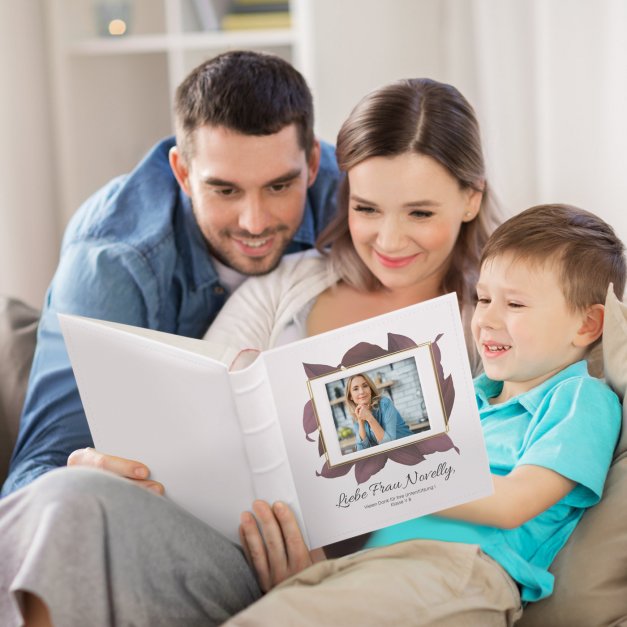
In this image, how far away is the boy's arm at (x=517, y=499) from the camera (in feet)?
3.86

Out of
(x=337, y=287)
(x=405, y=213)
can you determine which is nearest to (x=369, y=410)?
(x=405, y=213)

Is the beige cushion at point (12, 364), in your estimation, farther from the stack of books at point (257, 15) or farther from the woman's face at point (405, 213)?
the stack of books at point (257, 15)

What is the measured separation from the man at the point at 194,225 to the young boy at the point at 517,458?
20.4 inches

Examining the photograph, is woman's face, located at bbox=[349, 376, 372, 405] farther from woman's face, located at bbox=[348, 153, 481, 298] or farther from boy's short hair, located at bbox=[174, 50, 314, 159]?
boy's short hair, located at bbox=[174, 50, 314, 159]

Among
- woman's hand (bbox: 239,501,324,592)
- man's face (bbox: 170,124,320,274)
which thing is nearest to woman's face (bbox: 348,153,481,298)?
man's face (bbox: 170,124,320,274)

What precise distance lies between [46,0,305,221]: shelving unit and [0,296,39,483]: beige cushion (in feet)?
3.73

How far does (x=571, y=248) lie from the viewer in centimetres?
135

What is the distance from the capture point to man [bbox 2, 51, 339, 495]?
1725mm

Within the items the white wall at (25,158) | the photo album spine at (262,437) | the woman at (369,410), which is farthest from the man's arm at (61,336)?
the white wall at (25,158)

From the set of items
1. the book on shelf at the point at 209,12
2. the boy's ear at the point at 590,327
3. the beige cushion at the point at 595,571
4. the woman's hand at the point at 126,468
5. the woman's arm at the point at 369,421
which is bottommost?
the beige cushion at the point at 595,571

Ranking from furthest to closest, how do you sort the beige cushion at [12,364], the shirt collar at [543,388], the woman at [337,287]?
the beige cushion at [12,364] → the shirt collar at [543,388] → the woman at [337,287]

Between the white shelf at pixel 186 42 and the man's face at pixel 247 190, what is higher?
the white shelf at pixel 186 42

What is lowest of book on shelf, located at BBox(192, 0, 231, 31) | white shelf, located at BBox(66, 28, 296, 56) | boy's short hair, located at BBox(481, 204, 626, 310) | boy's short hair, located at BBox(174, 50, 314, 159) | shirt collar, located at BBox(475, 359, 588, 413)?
shirt collar, located at BBox(475, 359, 588, 413)

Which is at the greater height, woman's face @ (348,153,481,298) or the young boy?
woman's face @ (348,153,481,298)
